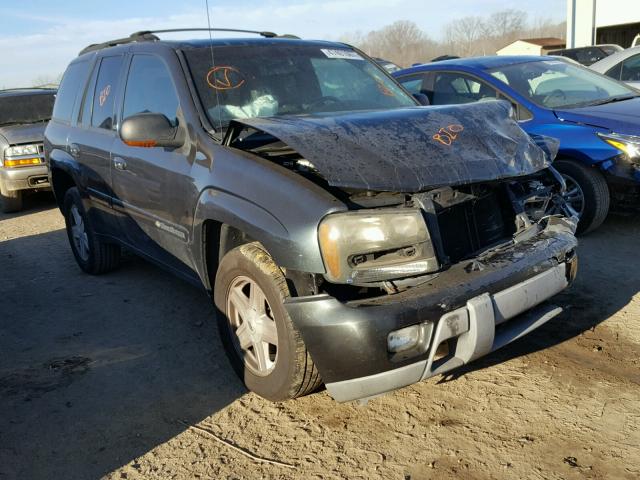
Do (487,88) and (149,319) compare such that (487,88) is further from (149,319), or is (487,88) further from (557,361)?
(149,319)

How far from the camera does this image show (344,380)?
2.65 m

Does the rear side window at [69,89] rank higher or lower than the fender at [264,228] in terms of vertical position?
higher

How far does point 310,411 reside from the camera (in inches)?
Result: 124

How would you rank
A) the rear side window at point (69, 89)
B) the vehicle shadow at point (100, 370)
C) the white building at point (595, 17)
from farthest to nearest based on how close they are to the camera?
the white building at point (595, 17)
the rear side window at point (69, 89)
the vehicle shadow at point (100, 370)

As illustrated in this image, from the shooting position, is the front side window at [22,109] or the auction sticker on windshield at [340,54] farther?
the front side window at [22,109]

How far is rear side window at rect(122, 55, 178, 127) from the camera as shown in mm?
3846

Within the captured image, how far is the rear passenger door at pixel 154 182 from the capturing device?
11.9ft

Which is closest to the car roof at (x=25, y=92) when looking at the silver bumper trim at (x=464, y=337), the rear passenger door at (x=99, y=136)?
the rear passenger door at (x=99, y=136)

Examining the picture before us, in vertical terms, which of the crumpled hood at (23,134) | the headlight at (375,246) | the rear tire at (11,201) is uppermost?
the headlight at (375,246)

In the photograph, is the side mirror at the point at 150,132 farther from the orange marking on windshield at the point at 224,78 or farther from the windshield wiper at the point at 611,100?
the windshield wiper at the point at 611,100

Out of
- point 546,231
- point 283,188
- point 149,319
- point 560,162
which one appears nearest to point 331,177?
point 283,188

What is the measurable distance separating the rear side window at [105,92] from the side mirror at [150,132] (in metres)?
1.18

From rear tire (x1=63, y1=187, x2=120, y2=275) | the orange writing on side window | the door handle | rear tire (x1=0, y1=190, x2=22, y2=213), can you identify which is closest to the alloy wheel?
the door handle

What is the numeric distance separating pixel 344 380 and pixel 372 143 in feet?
3.66
